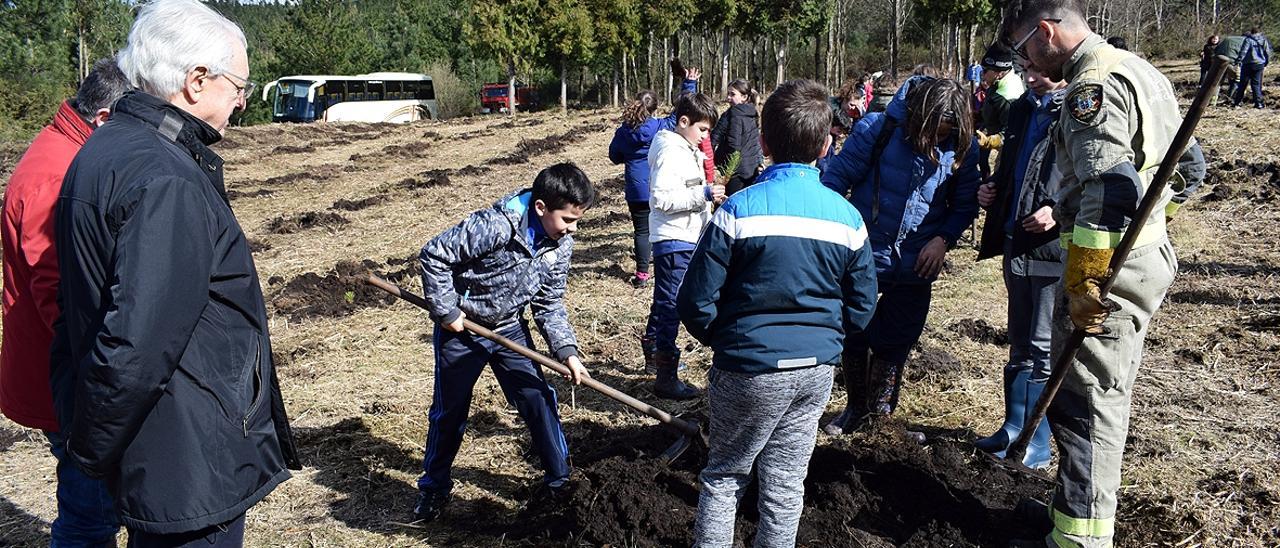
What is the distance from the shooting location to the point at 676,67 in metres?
7.55

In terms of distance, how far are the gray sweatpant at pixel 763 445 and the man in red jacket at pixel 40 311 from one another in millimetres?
1990

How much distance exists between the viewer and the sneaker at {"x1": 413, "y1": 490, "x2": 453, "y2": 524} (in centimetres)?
406

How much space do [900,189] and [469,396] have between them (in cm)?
215

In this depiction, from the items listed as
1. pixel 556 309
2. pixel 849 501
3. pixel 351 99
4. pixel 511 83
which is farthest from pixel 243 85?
pixel 351 99

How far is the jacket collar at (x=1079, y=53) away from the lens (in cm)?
293

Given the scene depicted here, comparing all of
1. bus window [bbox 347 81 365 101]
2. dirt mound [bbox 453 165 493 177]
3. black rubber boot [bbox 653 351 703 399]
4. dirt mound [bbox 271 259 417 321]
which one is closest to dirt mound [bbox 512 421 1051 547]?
black rubber boot [bbox 653 351 703 399]

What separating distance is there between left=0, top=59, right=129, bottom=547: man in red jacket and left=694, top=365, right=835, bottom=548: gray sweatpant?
199 cm

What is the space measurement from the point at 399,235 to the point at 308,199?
166 inches

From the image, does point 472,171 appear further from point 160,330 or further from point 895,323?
point 160,330

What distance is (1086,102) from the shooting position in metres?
2.79

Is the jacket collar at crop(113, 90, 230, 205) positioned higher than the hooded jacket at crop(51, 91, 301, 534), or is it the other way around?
the jacket collar at crop(113, 90, 230, 205)

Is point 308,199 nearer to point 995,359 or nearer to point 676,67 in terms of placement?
point 676,67

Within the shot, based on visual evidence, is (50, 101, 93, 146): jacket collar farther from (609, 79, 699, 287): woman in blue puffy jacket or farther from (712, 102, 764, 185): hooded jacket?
(712, 102, 764, 185): hooded jacket

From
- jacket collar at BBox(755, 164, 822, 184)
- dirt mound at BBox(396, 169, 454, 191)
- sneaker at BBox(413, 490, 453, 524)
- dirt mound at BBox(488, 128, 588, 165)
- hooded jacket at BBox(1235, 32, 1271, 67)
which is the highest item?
hooded jacket at BBox(1235, 32, 1271, 67)
